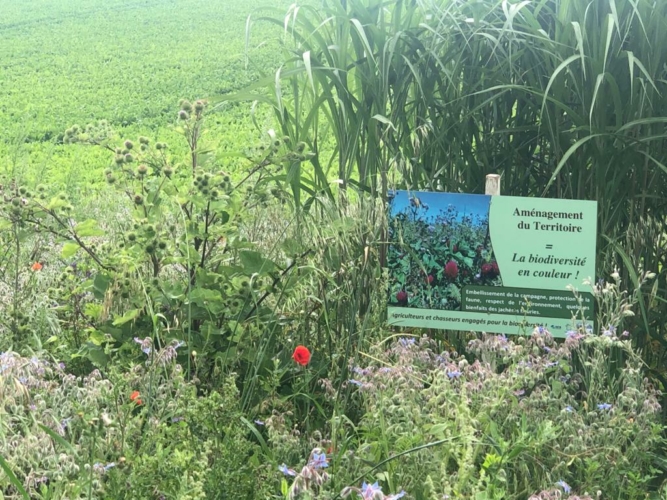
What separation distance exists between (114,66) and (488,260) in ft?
46.5

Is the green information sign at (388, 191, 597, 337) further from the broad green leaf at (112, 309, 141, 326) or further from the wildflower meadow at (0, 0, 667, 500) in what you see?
the broad green leaf at (112, 309, 141, 326)

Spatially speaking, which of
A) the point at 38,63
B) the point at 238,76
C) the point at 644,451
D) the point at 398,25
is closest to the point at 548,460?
the point at 644,451

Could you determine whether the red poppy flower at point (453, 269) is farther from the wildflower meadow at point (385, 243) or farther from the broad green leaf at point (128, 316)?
the broad green leaf at point (128, 316)

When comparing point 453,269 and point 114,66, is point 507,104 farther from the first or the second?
point 114,66

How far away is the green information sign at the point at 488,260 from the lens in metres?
2.19

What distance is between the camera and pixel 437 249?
2.33 m

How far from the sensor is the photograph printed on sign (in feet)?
7.43

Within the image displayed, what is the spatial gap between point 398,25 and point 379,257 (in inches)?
28.0

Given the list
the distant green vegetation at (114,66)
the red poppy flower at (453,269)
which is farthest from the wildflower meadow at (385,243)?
the distant green vegetation at (114,66)

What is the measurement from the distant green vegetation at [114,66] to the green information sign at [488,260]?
5.41 meters

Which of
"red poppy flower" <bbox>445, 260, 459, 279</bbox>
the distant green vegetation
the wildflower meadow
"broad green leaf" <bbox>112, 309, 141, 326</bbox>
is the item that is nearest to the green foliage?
the wildflower meadow

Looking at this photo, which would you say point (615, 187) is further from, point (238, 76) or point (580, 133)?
point (238, 76)

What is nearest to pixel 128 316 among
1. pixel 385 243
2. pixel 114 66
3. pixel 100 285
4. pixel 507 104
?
pixel 100 285

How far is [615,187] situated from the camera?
89.0 inches
